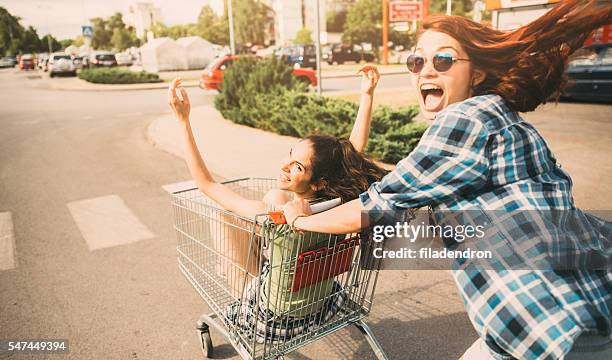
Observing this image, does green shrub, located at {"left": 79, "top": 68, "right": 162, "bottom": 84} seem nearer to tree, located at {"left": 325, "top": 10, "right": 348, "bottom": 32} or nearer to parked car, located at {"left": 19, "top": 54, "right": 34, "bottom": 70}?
parked car, located at {"left": 19, "top": 54, "right": 34, "bottom": 70}

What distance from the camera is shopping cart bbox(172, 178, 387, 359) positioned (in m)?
2.10

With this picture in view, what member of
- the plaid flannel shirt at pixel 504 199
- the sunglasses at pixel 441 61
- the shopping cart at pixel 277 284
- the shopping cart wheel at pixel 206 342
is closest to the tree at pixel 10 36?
the shopping cart wheel at pixel 206 342

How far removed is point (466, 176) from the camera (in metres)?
1.41

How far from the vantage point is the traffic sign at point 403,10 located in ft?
126

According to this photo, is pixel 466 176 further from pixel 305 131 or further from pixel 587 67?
pixel 587 67

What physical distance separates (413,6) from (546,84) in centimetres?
4092

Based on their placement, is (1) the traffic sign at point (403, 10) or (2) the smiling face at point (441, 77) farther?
(1) the traffic sign at point (403, 10)

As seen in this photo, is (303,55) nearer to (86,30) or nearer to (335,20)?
(86,30)

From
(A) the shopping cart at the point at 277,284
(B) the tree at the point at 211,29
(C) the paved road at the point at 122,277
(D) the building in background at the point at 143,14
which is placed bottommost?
(C) the paved road at the point at 122,277

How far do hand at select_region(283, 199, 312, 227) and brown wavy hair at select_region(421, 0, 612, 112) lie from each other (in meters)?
0.77

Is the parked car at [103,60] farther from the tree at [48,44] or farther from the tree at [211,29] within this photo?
the tree at [48,44]

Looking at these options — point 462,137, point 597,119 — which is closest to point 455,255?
point 462,137

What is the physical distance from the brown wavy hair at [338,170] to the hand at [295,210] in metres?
0.38

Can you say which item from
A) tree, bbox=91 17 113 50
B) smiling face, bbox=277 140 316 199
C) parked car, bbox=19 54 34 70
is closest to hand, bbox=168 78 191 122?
smiling face, bbox=277 140 316 199
